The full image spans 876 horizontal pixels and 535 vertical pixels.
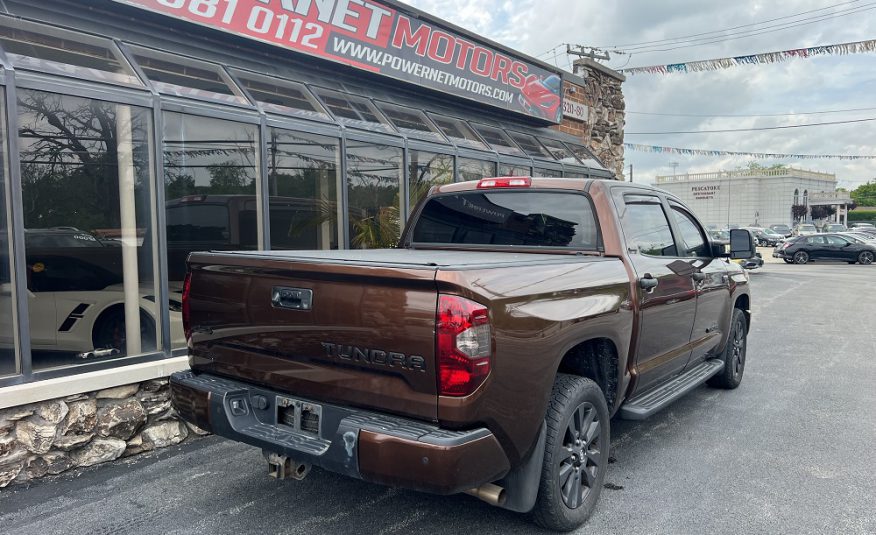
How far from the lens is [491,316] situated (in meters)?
2.60

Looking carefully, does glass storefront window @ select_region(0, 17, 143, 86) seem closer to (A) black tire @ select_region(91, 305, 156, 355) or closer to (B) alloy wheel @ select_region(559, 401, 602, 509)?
(A) black tire @ select_region(91, 305, 156, 355)

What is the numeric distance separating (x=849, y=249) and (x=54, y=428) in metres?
31.4

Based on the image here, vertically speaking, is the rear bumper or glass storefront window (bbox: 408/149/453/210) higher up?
glass storefront window (bbox: 408/149/453/210)

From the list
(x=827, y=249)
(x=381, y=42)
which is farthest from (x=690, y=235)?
(x=827, y=249)

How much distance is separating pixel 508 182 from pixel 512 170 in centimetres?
601

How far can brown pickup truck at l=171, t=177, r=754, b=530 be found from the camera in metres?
2.56

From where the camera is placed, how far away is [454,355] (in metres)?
2.52

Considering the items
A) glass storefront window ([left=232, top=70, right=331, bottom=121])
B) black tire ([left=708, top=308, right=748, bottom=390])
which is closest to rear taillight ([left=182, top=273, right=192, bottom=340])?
glass storefront window ([left=232, top=70, right=331, bottom=121])

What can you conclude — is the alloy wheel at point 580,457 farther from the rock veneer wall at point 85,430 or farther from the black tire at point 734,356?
the rock veneer wall at point 85,430

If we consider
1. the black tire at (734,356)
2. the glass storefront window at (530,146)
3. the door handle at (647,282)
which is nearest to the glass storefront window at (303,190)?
the door handle at (647,282)

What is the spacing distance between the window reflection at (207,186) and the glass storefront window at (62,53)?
Result: 582mm

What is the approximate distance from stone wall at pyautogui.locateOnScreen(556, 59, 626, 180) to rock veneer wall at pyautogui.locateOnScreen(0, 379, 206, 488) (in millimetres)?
10570

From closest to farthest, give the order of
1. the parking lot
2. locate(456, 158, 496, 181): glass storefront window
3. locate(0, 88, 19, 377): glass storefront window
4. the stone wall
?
the parking lot
locate(0, 88, 19, 377): glass storefront window
locate(456, 158, 496, 181): glass storefront window
the stone wall

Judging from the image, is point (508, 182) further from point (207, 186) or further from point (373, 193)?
point (373, 193)
